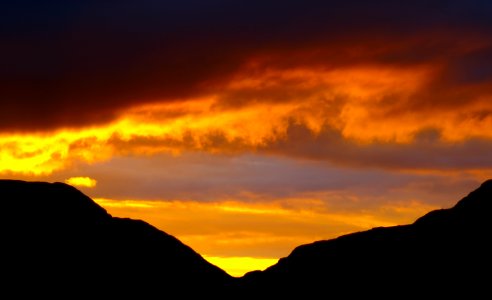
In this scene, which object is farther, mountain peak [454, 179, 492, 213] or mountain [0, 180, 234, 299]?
mountain peak [454, 179, 492, 213]

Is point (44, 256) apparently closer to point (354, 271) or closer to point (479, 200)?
point (354, 271)

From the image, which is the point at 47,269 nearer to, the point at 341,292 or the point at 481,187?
the point at 341,292

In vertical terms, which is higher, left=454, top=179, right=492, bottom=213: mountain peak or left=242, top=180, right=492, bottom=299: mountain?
left=454, top=179, right=492, bottom=213: mountain peak

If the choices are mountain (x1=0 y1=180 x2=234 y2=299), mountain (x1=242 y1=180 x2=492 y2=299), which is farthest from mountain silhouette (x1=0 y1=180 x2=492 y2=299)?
mountain (x1=242 y1=180 x2=492 y2=299)

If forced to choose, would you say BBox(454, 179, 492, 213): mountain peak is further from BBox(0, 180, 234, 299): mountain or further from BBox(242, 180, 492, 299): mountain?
BBox(0, 180, 234, 299): mountain

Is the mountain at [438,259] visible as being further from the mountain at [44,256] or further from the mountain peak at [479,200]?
the mountain at [44,256]

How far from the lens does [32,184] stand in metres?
200

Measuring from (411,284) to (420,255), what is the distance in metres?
10.5

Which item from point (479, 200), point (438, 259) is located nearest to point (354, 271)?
point (438, 259)

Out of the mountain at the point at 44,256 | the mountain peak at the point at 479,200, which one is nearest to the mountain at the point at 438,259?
the mountain peak at the point at 479,200

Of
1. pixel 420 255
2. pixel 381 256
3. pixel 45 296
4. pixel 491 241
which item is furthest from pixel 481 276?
pixel 45 296

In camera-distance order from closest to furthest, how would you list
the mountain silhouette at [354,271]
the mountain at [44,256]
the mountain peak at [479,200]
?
1. the mountain silhouette at [354,271]
2. the mountain at [44,256]
3. the mountain peak at [479,200]

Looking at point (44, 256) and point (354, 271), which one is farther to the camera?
point (354, 271)

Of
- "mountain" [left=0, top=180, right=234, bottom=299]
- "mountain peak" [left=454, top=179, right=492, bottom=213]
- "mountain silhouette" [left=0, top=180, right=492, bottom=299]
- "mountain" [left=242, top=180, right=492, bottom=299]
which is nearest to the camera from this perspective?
"mountain" [left=242, top=180, right=492, bottom=299]
